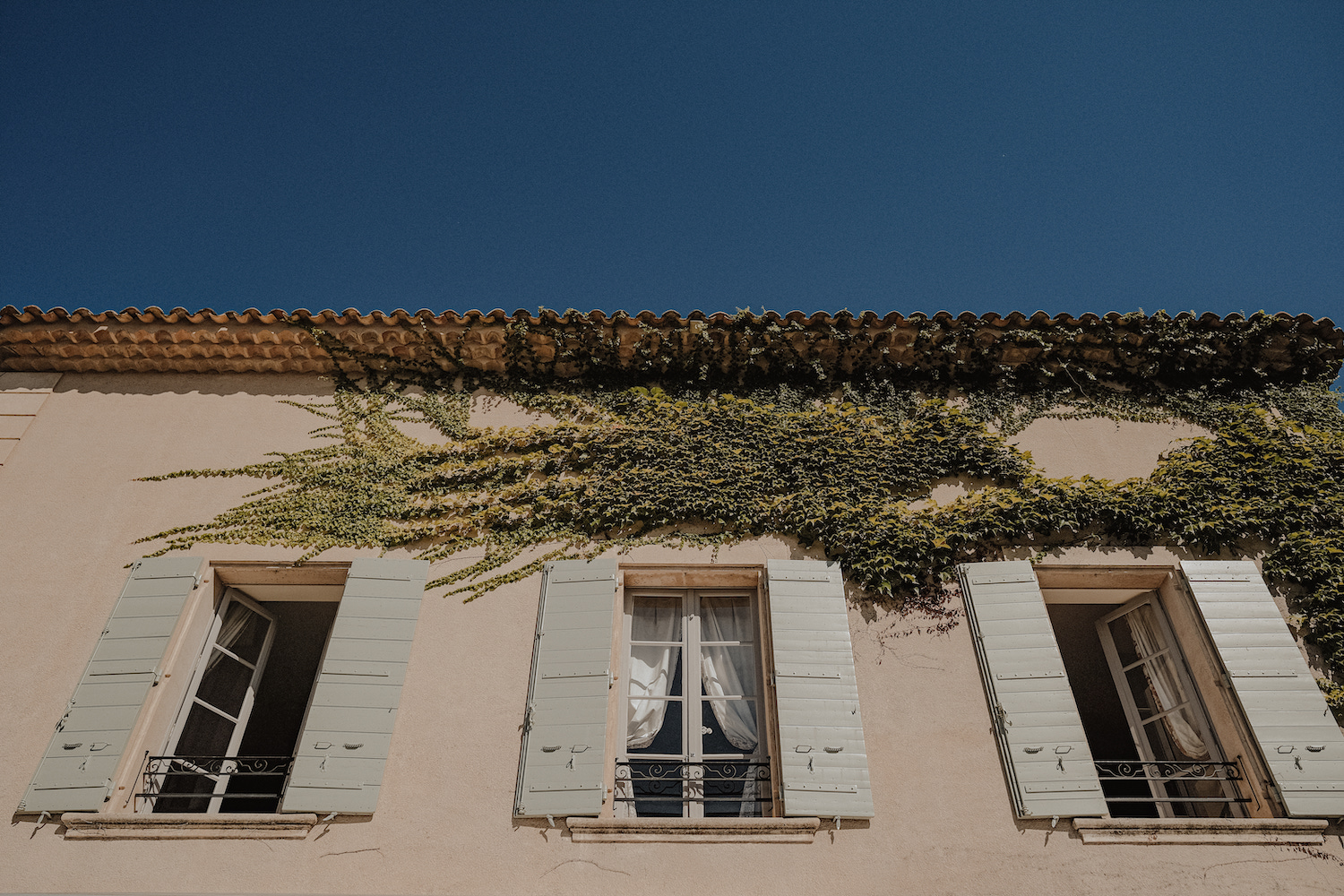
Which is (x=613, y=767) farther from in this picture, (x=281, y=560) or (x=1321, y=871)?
(x=1321, y=871)

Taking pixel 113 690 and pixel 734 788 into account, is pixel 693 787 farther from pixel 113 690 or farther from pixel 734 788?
pixel 113 690

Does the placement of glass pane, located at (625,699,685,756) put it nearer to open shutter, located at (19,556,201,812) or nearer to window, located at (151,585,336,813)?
window, located at (151,585,336,813)

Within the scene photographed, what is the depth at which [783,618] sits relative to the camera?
16.8ft

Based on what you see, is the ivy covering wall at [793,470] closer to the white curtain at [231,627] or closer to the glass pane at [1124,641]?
the white curtain at [231,627]

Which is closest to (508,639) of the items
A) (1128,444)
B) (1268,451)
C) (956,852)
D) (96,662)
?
(96,662)

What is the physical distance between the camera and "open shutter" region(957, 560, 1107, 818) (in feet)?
14.6

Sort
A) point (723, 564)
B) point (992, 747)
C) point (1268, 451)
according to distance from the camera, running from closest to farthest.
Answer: point (992, 747), point (723, 564), point (1268, 451)

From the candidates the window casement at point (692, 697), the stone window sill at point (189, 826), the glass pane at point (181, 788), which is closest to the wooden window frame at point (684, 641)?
the window casement at point (692, 697)

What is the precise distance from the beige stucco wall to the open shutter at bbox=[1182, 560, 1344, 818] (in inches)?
12.4

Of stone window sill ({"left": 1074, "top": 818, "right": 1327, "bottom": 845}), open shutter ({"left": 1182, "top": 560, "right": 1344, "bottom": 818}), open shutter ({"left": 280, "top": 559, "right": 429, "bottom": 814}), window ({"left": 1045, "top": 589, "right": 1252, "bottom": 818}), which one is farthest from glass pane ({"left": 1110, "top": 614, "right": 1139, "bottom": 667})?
open shutter ({"left": 280, "top": 559, "right": 429, "bottom": 814})

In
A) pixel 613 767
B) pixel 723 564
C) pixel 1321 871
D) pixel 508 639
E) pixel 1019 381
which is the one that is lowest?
pixel 1321 871

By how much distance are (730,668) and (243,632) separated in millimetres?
3382

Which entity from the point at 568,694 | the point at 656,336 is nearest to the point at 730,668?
the point at 568,694

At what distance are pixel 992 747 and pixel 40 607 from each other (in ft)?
19.6
